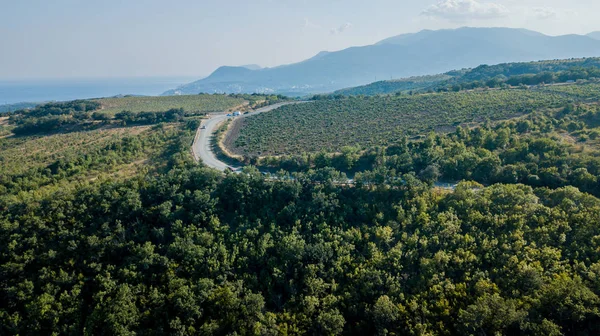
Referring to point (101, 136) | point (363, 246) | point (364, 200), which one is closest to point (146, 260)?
point (363, 246)

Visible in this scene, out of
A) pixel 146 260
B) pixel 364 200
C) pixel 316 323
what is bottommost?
pixel 316 323

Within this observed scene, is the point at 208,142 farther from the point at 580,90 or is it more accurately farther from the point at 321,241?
the point at 580,90

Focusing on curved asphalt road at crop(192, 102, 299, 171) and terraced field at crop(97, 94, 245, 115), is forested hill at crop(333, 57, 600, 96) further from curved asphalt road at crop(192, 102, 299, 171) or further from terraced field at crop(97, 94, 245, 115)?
terraced field at crop(97, 94, 245, 115)

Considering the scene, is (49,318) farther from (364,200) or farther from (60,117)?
(60,117)

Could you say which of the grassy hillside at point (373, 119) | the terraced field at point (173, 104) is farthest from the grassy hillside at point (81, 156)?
the terraced field at point (173, 104)

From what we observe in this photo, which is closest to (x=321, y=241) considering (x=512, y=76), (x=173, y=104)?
(x=173, y=104)

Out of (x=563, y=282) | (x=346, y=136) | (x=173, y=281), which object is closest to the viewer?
(x=563, y=282)

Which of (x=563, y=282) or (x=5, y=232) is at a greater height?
(x=5, y=232)
